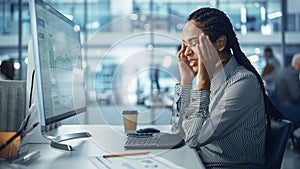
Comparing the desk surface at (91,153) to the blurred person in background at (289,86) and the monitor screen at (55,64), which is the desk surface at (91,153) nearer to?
the monitor screen at (55,64)

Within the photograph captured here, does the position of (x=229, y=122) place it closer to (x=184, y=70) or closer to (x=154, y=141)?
(x=154, y=141)

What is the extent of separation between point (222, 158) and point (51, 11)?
3.04 ft

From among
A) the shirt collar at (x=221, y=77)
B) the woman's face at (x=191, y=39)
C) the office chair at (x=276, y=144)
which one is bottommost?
the office chair at (x=276, y=144)

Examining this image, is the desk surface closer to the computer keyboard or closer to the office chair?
the computer keyboard

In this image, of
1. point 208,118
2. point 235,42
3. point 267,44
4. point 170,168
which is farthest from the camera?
point 267,44

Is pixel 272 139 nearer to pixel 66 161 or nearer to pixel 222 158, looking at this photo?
pixel 222 158

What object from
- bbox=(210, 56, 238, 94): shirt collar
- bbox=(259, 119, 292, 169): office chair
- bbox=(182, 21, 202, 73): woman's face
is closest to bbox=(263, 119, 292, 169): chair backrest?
bbox=(259, 119, 292, 169): office chair

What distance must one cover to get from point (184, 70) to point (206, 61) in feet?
0.94

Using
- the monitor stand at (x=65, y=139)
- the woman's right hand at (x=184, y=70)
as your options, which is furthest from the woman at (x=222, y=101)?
the monitor stand at (x=65, y=139)

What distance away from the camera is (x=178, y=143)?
57.7 inches

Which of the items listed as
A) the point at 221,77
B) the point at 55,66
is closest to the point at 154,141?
the point at 221,77

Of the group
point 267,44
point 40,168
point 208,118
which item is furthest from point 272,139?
point 267,44

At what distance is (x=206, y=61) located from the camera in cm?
153

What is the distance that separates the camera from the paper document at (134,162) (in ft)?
3.59
